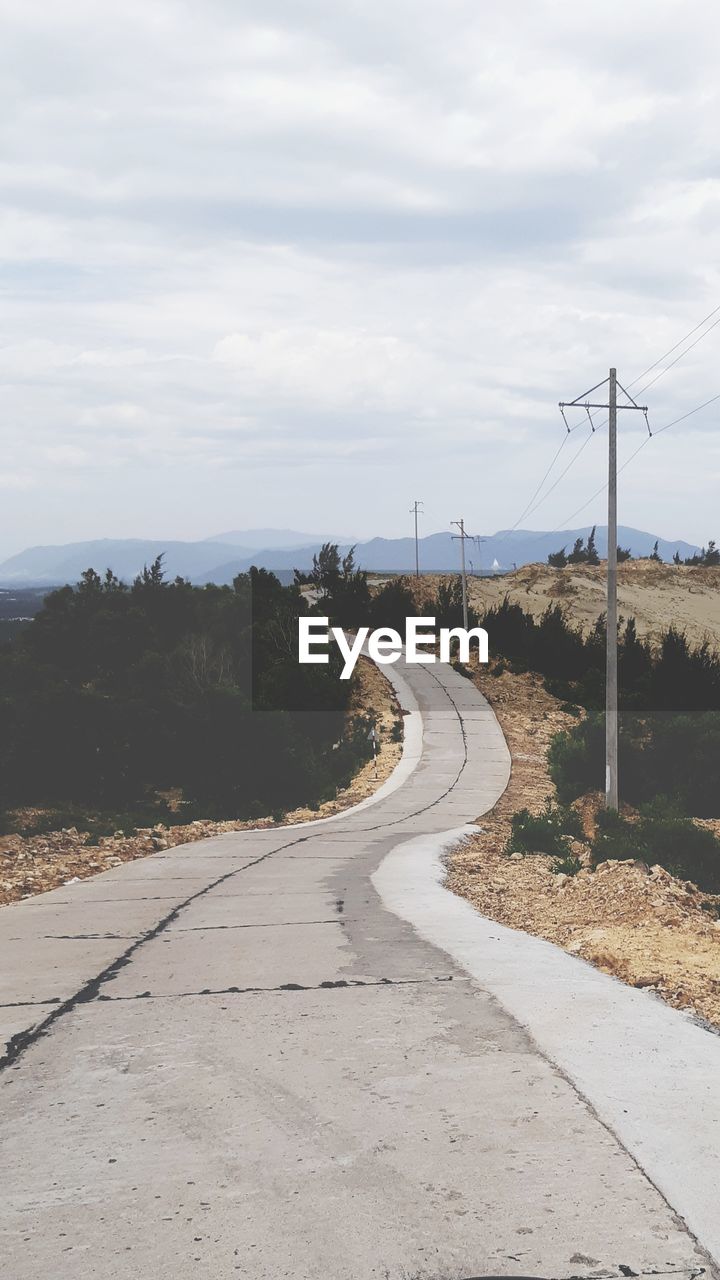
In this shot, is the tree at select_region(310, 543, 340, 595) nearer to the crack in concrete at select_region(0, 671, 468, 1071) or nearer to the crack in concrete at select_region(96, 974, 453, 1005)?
the crack in concrete at select_region(0, 671, 468, 1071)

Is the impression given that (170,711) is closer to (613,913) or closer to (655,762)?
(655,762)

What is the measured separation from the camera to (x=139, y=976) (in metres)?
7.22

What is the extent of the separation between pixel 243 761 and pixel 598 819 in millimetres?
8313

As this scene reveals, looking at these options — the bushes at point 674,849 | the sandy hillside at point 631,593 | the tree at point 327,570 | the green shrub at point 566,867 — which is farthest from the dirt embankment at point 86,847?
the sandy hillside at point 631,593

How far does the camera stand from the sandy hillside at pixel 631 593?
74.7 meters

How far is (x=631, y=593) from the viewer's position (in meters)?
83.1

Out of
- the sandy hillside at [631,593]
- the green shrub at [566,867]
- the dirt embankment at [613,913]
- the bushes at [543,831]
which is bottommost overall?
the bushes at [543,831]

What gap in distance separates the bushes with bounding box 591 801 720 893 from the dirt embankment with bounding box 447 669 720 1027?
764 millimetres

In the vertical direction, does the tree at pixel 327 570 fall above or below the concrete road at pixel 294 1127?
above

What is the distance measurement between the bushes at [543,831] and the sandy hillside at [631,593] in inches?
1868

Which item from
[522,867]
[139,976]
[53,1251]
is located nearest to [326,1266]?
[53,1251]

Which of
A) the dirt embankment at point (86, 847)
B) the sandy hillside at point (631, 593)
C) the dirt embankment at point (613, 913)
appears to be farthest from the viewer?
the sandy hillside at point (631, 593)

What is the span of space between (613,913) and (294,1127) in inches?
237

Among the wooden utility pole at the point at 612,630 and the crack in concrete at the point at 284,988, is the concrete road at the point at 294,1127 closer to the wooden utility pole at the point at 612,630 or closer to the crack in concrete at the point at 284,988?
the crack in concrete at the point at 284,988
